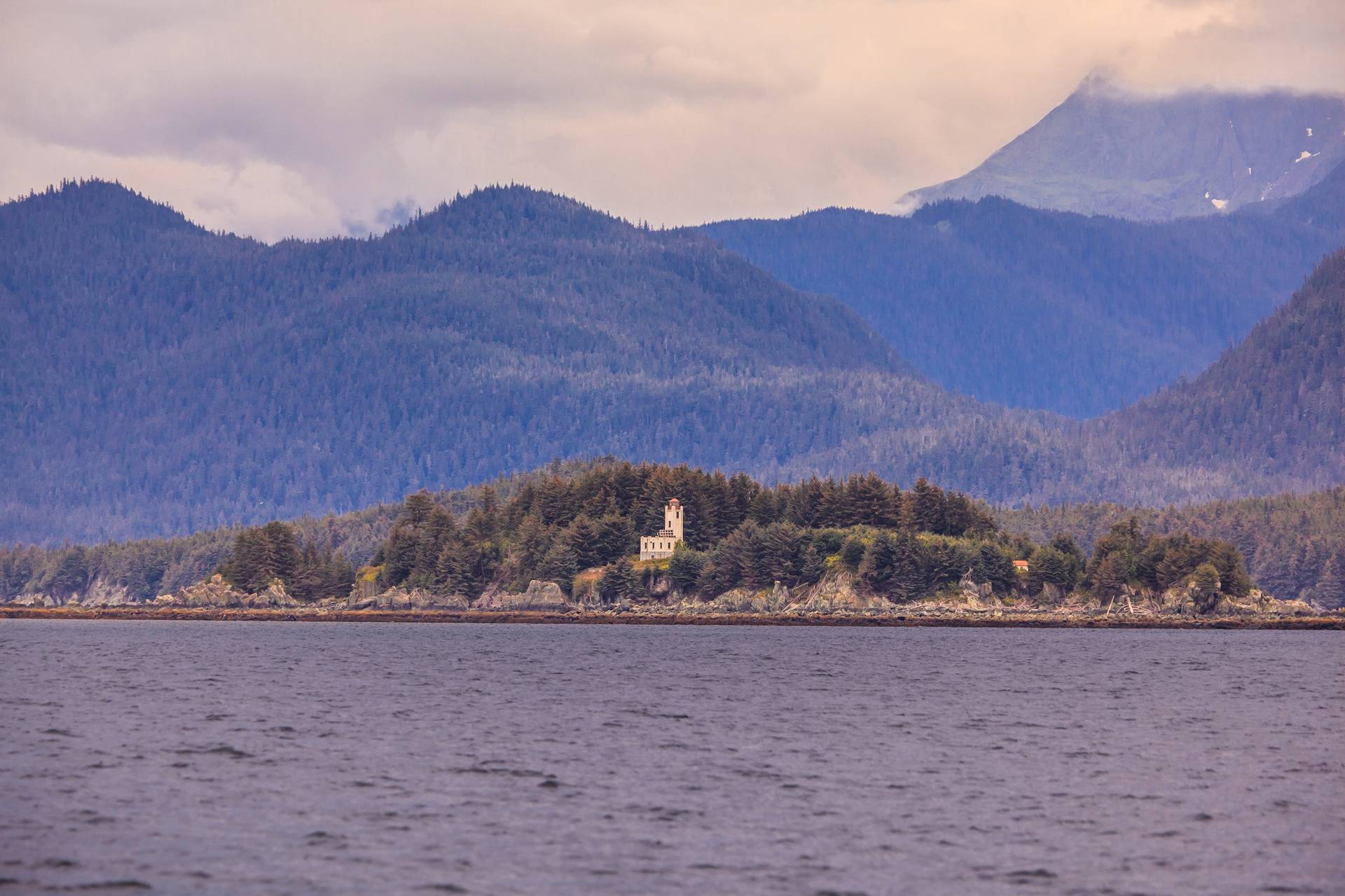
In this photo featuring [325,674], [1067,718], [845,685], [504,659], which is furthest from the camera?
[504,659]

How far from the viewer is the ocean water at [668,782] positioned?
55312 millimetres

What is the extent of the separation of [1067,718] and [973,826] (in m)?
37.5

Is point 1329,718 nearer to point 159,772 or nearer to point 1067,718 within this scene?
point 1067,718

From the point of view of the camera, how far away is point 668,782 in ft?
239

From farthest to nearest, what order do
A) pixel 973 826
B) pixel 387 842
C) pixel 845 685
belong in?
pixel 845 685, pixel 973 826, pixel 387 842

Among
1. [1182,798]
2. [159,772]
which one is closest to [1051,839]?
[1182,798]

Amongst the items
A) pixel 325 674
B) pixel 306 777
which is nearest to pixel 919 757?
pixel 306 777

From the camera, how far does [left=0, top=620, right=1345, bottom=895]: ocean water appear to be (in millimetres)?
55312

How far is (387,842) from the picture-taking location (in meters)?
59.1

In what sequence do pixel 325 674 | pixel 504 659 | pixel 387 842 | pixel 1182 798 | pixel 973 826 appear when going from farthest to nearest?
pixel 504 659, pixel 325 674, pixel 1182 798, pixel 973 826, pixel 387 842

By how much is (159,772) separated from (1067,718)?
50587 mm

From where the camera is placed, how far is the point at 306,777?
72375mm

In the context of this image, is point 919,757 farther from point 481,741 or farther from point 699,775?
point 481,741

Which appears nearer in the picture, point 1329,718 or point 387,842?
point 387,842
